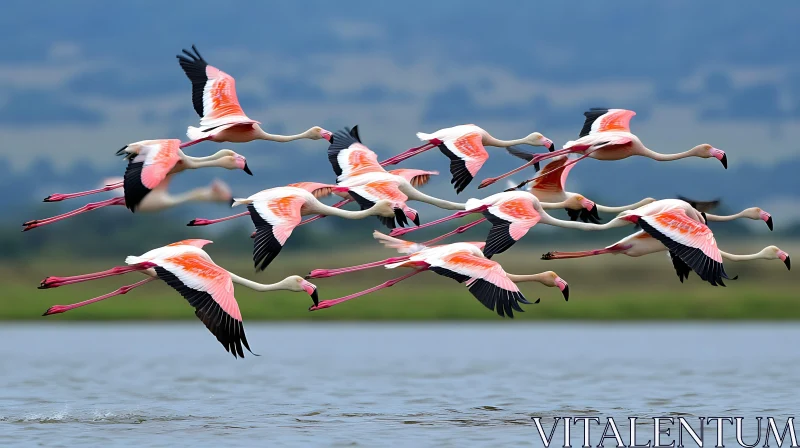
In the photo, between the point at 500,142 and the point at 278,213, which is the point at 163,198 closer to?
the point at 278,213

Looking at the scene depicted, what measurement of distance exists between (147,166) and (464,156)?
159 inches

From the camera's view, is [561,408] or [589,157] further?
[561,408]

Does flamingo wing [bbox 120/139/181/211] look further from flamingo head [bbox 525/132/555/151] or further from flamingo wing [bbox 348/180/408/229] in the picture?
flamingo head [bbox 525/132/555/151]

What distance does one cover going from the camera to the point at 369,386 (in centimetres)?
2688

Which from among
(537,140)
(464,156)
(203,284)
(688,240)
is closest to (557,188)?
(537,140)

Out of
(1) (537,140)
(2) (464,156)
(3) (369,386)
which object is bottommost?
(3) (369,386)

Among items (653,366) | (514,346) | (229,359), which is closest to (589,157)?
(653,366)

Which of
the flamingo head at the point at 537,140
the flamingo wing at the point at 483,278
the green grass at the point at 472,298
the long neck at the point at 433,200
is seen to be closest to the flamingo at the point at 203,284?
the flamingo wing at the point at 483,278

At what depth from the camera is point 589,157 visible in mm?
19359

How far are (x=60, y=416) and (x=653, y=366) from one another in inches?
590

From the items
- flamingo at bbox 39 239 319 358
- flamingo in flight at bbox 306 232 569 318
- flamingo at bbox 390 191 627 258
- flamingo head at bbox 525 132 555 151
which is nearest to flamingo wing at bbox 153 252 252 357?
flamingo at bbox 39 239 319 358

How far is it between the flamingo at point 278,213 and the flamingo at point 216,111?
40.0 inches

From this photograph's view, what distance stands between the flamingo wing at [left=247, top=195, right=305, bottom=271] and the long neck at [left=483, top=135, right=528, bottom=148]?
3277 millimetres

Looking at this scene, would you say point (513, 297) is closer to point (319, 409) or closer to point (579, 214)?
point (579, 214)
